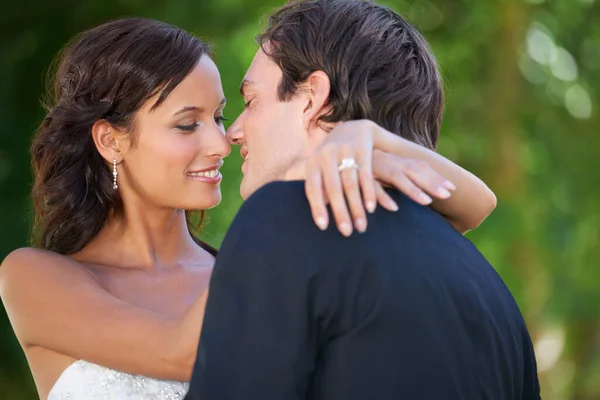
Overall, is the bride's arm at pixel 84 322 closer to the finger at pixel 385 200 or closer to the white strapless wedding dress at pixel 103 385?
the white strapless wedding dress at pixel 103 385

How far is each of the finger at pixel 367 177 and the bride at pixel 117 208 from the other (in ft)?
4.29

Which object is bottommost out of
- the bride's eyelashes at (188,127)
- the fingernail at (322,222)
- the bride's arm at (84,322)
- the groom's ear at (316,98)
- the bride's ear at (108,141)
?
the bride's arm at (84,322)

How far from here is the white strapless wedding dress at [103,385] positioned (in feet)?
11.3

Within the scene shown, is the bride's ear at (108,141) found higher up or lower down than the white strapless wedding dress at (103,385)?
higher up

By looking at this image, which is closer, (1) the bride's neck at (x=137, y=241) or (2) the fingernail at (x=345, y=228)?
(2) the fingernail at (x=345, y=228)

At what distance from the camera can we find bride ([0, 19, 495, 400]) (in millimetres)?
3430

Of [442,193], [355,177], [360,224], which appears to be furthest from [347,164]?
[442,193]

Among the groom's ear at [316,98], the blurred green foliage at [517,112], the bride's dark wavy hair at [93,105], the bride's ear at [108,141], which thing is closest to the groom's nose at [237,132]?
the groom's ear at [316,98]

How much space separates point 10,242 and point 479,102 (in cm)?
416

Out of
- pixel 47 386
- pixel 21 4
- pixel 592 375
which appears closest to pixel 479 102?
pixel 592 375

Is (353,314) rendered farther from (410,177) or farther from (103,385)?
(103,385)

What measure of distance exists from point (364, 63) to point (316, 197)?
0.60m

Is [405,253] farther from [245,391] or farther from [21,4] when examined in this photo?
[21,4]

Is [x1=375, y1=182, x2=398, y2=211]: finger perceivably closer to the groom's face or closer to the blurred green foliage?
the groom's face
